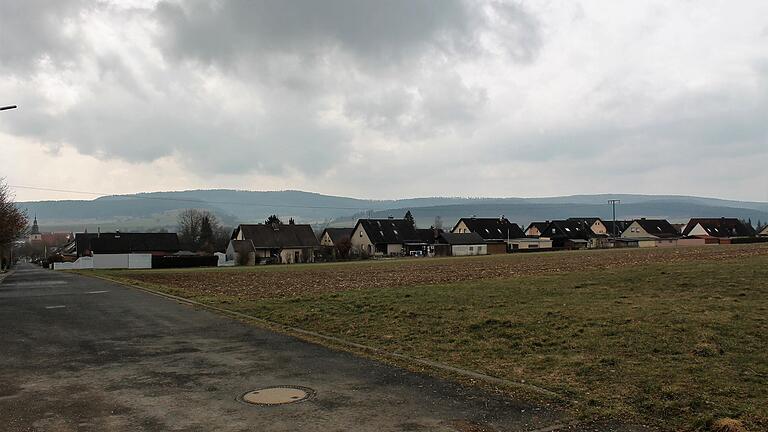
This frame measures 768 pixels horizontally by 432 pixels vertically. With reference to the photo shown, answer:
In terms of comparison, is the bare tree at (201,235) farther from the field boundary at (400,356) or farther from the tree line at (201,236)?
the field boundary at (400,356)

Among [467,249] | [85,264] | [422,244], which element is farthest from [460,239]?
[85,264]

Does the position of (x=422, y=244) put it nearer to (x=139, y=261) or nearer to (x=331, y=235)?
(x=331, y=235)

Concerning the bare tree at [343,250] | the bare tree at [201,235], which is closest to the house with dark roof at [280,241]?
the bare tree at [343,250]

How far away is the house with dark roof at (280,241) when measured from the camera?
9294cm

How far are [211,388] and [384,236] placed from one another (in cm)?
9728

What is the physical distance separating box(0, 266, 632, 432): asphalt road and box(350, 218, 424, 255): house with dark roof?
289 ft

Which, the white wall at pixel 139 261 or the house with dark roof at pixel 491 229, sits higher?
the house with dark roof at pixel 491 229

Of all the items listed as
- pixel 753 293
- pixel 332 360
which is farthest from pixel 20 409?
pixel 753 293

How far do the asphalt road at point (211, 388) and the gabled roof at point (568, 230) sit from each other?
11894 centimetres

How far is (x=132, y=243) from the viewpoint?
9888 centimetres

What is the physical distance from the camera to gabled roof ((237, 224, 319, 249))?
95562 millimetres

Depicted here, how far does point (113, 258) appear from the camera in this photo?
86312 millimetres

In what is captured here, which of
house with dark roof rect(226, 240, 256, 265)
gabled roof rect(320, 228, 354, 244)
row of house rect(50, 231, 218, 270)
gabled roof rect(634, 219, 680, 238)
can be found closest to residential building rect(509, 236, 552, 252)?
gabled roof rect(320, 228, 354, 244)

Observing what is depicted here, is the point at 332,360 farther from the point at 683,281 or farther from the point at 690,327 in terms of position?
the point at 683,281
